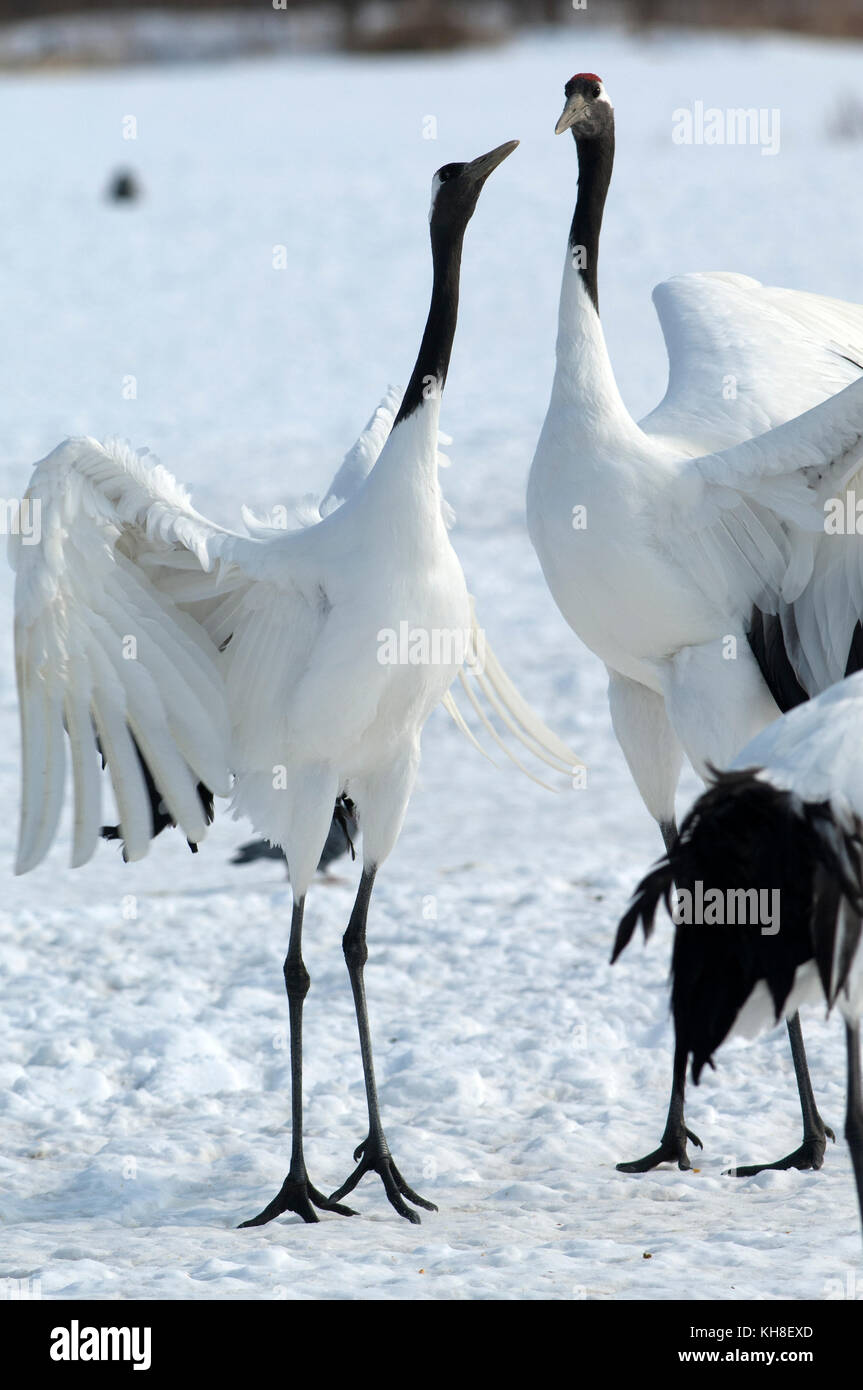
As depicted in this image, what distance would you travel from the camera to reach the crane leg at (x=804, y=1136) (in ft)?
14.5

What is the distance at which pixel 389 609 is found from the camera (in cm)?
416

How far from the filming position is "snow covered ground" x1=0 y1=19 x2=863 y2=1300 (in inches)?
155

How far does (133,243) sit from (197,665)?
1408 centimetres

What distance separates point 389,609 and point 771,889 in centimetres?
132

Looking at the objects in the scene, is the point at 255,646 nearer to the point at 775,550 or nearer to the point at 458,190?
the point at 458,190

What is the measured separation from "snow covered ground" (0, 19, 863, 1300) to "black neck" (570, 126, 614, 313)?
6.77ft

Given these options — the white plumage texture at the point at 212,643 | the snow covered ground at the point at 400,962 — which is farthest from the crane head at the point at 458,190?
the snow covered ground at the point at 400,962

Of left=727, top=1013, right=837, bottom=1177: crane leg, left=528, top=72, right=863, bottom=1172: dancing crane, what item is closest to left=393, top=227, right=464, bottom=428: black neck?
left=528, top=72, right=863, bottom=1172: dancing crane

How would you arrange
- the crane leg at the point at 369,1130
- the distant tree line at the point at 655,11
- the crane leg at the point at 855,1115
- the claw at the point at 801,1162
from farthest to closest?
the distant tree line at the point at 655,11
the claw at the point at 801,1162
the crane leg at the point at 369,1130
the crane leg at the point at 855,1115

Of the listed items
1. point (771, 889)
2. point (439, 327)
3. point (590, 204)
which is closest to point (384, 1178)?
point (771, 889)

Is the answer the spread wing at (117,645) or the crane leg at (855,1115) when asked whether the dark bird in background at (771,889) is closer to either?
the crane leg at (855,1115)

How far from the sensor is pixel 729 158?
1939 centimetres
